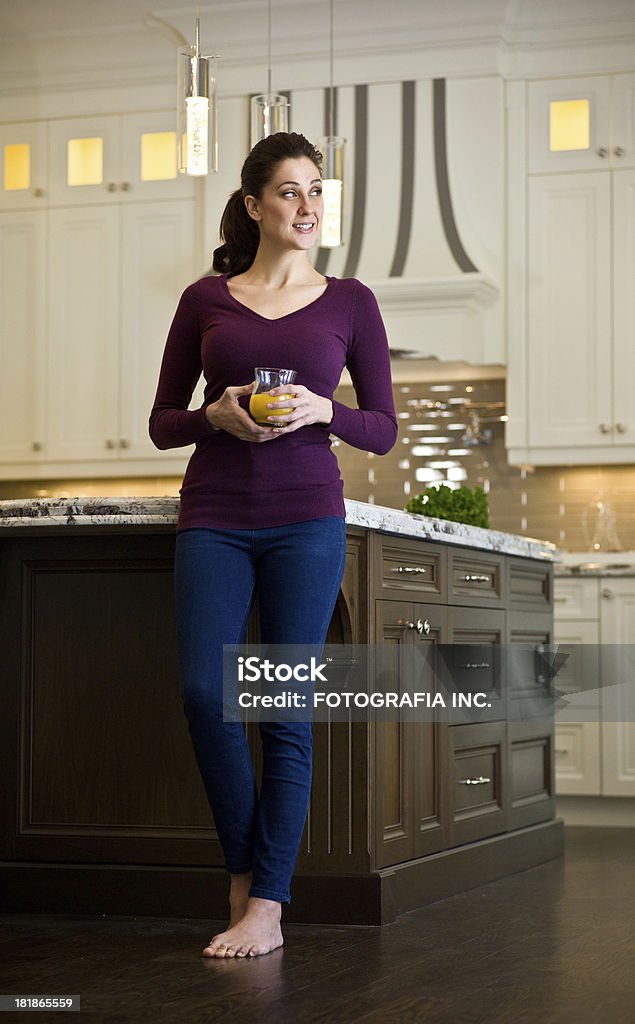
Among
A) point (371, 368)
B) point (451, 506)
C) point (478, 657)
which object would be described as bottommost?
point (478, 657)

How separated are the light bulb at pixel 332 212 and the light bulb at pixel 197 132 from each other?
1.38ft

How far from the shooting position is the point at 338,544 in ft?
7.86

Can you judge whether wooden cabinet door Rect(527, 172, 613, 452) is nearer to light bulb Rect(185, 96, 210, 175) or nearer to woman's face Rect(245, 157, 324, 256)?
light bulb Rect(185, 96, 210, 175)

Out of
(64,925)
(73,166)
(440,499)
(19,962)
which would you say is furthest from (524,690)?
(73,166)

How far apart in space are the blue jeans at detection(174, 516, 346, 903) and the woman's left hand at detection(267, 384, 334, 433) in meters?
0.19

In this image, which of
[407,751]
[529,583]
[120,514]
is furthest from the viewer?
[529,583]

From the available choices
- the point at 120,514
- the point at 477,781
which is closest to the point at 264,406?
the point at 120,514

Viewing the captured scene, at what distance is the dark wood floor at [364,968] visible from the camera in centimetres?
195

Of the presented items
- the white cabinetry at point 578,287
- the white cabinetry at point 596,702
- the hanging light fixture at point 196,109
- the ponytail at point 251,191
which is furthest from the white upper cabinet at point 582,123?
the ponytail at point 251,191

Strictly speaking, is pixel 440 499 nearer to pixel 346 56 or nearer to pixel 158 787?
pixel 158 787

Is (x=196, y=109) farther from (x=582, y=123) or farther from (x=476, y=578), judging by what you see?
(x=582, y=123)

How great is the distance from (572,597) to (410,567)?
2010 millimetres

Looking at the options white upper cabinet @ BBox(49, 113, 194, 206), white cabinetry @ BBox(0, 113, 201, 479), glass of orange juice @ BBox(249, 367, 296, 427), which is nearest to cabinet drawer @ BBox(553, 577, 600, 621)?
white cabinetry @ BBox(0, 113, 201, 479)

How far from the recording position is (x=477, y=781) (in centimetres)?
338
